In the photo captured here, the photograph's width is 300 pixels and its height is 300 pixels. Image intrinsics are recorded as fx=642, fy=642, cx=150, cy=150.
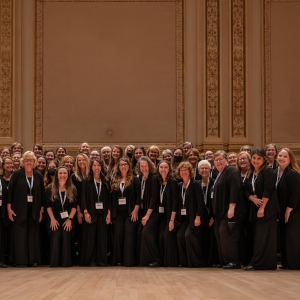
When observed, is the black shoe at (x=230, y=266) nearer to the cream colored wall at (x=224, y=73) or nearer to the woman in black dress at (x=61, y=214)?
the woman in black dress at (x=61, y=214)

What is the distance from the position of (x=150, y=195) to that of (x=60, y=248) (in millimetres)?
1410

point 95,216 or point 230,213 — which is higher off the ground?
point 230,213

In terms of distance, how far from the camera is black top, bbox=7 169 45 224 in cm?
869

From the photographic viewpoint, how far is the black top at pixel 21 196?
8688mm

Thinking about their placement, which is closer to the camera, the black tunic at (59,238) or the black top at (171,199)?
the black tunic at (59,238)

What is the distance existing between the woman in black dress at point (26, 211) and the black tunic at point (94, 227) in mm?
609

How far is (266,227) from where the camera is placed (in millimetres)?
Result: 7930

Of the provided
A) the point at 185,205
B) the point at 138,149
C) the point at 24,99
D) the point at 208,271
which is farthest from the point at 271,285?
the point at 24,99

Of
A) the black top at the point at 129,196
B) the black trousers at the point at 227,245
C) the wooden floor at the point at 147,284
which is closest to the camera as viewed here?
the wooden floor at the point at 147,284

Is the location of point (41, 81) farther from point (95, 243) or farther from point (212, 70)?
point (95, 243)

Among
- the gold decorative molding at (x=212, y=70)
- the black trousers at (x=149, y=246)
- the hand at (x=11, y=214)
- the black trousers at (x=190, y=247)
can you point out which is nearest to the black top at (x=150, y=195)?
the black trousers at (x=149, y=246)

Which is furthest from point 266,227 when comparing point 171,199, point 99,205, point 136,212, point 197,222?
point 99,205

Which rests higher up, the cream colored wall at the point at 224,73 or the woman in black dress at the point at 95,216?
the cream colored wall at the point at 224,73

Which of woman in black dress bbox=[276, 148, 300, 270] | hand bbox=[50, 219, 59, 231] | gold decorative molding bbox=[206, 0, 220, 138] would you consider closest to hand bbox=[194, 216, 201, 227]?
woman in black dress bbox=[276, 148, 300, 270]
